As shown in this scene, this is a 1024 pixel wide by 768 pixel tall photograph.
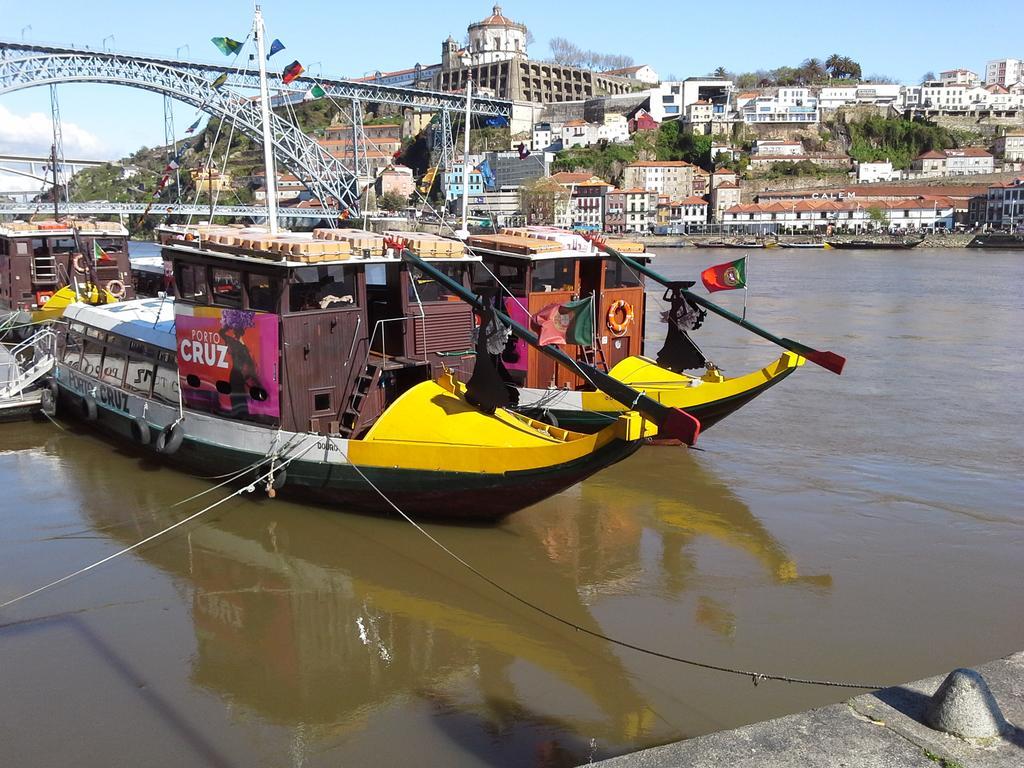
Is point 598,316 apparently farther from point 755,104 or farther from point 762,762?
point 755,104

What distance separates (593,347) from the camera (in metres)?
13.2

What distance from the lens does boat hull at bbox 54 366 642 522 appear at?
28.2 feet

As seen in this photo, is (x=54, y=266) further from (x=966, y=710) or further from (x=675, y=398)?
(x=966, y=710)

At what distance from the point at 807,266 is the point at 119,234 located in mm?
45075

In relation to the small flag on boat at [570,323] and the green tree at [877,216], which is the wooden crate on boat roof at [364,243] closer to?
the small flag on boat at [570,323]

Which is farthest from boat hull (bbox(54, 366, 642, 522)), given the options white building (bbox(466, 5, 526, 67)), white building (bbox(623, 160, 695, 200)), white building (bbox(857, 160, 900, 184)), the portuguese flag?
white building (bbox(466, 5, 526, 67))

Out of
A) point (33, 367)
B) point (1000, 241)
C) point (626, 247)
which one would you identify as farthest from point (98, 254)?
point (1000, 241)

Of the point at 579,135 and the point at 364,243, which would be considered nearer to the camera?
the point at 364,243

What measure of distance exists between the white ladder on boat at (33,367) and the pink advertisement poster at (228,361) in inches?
218

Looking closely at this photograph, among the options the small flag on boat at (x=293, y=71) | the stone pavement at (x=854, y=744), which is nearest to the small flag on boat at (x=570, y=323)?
the stone pavement at (x=854, y=744)

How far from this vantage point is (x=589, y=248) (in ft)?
44.1

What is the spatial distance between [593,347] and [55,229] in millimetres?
13604

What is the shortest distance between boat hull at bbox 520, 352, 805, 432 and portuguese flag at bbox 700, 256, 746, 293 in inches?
48.3

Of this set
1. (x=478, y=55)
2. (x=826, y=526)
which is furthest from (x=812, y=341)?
(x=478, y=55)
